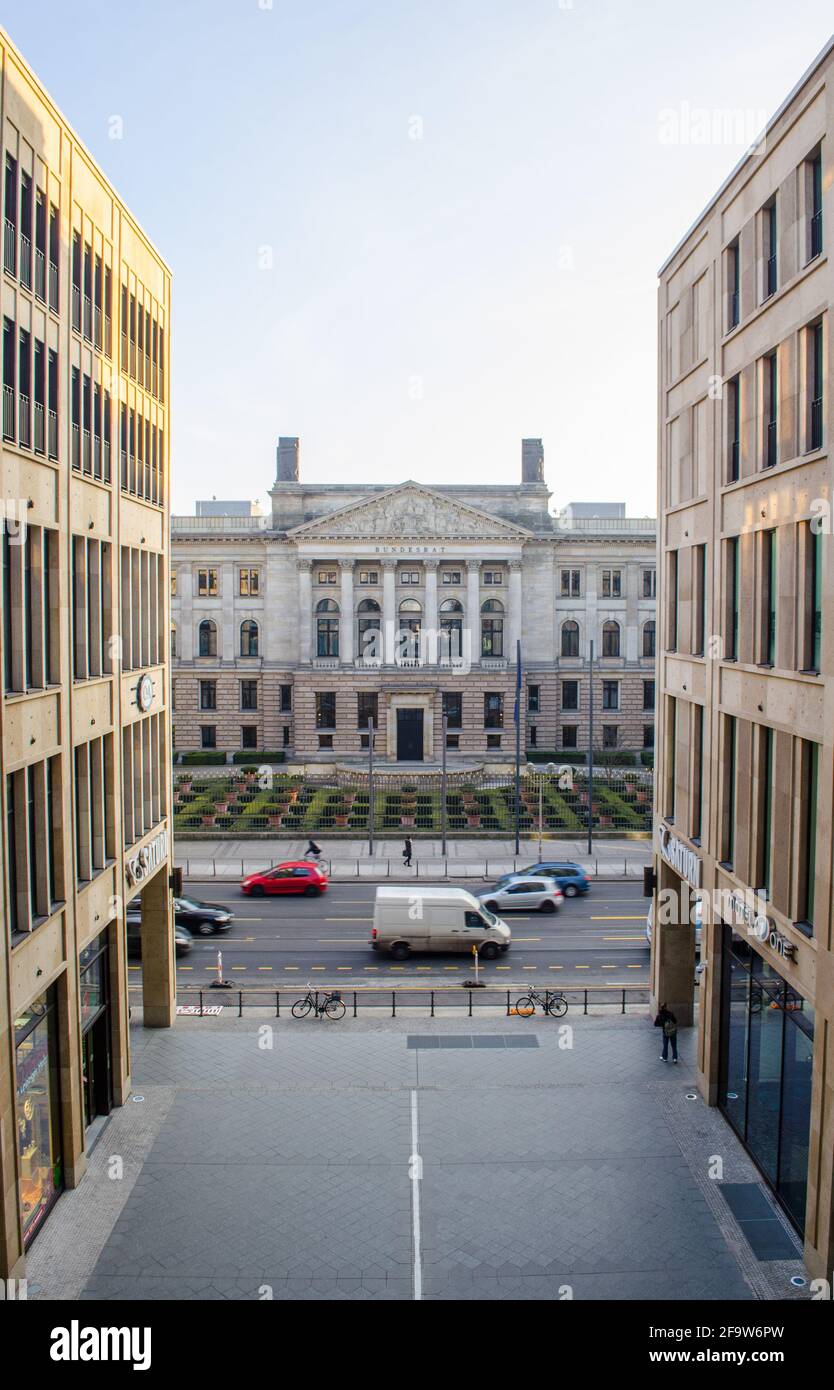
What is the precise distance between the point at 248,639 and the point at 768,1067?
217ft

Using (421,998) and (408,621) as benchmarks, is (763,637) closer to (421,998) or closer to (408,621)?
(421,998)

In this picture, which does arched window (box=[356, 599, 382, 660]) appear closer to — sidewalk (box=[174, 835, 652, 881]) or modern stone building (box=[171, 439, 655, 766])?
A: modern stone building (box=[171, 439, 655, 766])

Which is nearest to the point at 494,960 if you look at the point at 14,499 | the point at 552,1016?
the point at 552,1016

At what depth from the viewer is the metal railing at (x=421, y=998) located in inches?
1133

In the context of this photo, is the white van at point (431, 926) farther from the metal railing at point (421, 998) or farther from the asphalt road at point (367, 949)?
the metal railing at point (421, 998)

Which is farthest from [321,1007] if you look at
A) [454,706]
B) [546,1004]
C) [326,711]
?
[326,711]

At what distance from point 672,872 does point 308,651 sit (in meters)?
54.3

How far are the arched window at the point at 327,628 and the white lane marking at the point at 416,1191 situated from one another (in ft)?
192

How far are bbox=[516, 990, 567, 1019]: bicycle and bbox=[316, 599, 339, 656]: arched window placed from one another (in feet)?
174

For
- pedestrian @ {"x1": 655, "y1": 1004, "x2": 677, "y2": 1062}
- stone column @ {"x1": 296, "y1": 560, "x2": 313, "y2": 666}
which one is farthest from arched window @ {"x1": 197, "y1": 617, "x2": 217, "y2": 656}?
pedestrian @ {"x1": 655, "y1": 1004, "x2": 677, "y2": 1062}

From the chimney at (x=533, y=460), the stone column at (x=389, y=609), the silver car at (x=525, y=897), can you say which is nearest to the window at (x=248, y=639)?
the stone column at (x=389, y=609)
